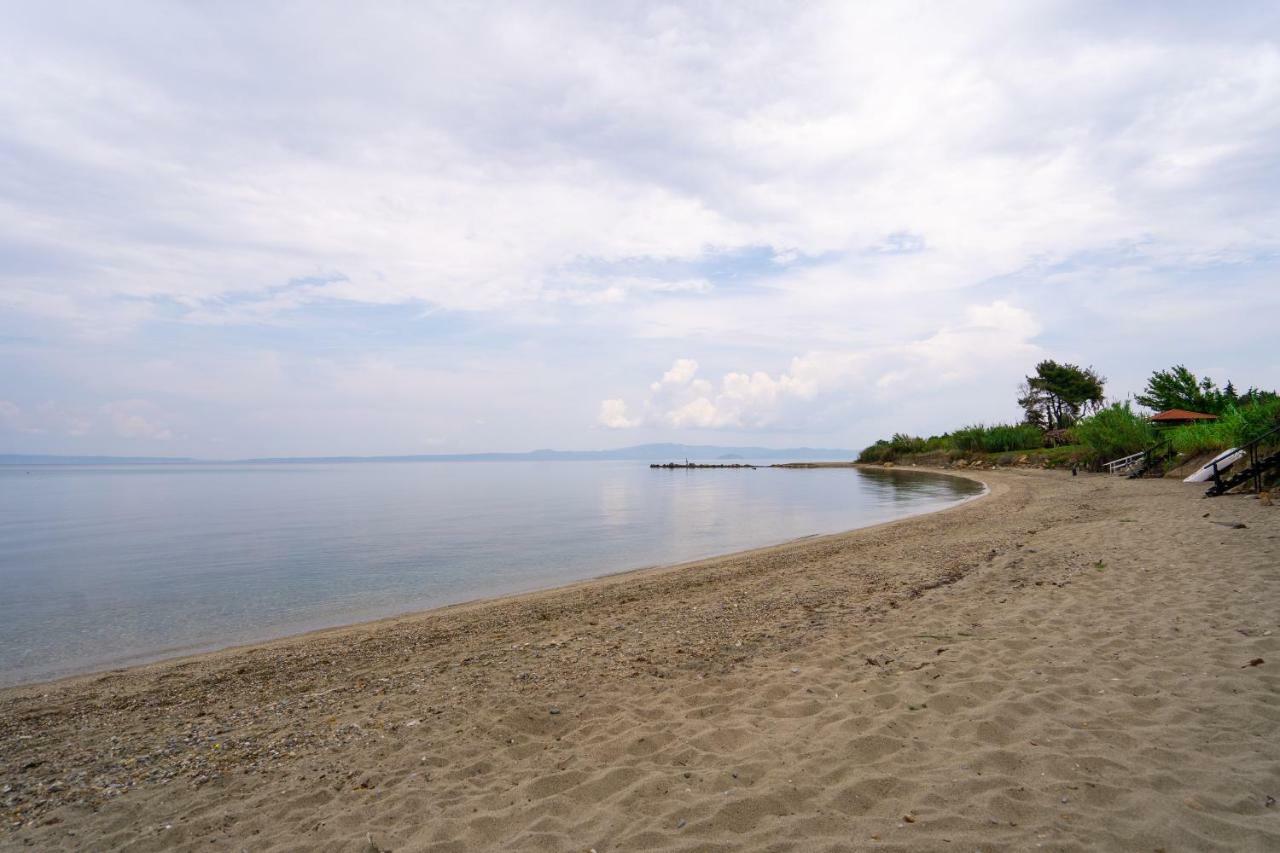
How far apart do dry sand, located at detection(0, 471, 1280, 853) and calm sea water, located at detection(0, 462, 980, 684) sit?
2.83 m

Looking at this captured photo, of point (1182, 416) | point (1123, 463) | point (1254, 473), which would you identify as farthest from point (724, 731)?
point (1182, 416)

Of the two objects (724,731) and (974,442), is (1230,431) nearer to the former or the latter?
(724,731)

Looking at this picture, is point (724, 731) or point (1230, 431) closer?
point (724, 731)

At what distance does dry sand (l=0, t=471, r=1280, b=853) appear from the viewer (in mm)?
3715

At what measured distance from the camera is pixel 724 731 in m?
5.12

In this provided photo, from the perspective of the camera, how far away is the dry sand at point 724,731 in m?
3.71

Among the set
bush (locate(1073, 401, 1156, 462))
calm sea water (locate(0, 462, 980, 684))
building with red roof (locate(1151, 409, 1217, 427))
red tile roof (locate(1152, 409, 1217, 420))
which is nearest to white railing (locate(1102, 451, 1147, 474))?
bush (locate(1073, 401, 1156, 462))

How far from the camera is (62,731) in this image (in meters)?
6.40

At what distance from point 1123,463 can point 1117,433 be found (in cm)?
274

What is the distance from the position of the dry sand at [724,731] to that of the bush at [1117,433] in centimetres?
3295

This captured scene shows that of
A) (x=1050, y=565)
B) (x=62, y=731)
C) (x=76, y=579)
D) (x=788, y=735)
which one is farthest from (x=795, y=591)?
(x=76, y=579)

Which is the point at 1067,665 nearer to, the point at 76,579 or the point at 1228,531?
the point at 1228,531

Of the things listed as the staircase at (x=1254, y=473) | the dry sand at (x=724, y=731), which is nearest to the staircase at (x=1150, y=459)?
the staircase at (x=1254, y=473)

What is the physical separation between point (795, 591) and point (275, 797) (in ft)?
27.8
